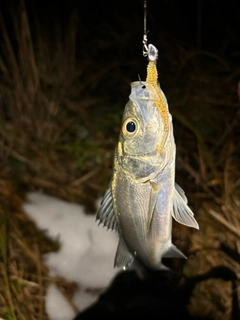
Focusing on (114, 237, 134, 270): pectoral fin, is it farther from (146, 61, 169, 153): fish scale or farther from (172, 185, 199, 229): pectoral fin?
(146, 61, 169, 153): fish scale

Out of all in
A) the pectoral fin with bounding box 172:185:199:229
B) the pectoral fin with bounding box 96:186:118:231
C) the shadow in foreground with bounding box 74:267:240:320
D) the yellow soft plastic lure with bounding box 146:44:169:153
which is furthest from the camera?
the shadow in foreground with bounding box 74:267:240:320

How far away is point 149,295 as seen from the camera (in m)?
2.03

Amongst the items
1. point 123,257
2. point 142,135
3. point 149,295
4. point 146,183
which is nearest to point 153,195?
point 146,183

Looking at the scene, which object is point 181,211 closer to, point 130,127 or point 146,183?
point 146,183

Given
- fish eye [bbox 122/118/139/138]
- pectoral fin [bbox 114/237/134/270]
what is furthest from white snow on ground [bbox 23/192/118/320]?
fish eye [bbox 122/118/139/138]

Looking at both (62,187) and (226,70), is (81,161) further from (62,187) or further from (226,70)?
(226,70)

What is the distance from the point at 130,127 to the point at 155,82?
0.14 meters

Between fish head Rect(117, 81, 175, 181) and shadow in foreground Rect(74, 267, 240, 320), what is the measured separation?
44.6 inches

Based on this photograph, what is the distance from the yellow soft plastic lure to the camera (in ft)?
2.80

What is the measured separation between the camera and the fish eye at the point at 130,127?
0.93 meters

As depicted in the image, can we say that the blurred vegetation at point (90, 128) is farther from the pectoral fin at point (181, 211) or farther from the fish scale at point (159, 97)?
the fish scale at point (159, 97)

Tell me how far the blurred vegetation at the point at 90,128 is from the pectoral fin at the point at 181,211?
1.00 meters

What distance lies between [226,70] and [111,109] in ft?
2.66

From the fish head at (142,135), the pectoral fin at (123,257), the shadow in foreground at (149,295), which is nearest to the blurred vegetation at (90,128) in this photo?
the shadow in foreground at (149,295)
